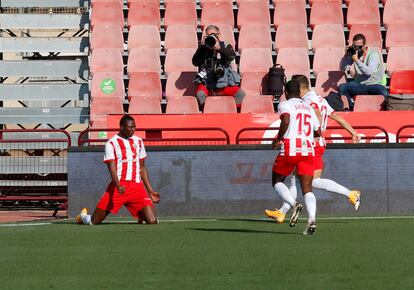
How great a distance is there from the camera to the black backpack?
65.4 feet

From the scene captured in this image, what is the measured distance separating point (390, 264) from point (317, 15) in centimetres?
1449

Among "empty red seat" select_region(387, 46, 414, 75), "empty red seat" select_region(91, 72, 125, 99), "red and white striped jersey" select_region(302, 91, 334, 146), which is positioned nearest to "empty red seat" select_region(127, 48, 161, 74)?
"empty red seat" select_region(91, 72, 125, 99)

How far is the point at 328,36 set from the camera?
22.2 meters

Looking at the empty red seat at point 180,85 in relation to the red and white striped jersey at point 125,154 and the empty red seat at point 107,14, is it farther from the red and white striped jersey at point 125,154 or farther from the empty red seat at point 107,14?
the red and white striped jersey at point 125,154

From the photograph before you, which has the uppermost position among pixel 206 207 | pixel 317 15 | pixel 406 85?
pixel 317 15

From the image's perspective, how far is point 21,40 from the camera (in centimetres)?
2278

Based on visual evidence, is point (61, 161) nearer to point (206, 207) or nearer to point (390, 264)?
point (206, 207)

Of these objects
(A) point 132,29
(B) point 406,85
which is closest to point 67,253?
(B) point 406,85

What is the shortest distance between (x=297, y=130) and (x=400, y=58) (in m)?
10.2

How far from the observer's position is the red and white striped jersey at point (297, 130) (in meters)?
12.2

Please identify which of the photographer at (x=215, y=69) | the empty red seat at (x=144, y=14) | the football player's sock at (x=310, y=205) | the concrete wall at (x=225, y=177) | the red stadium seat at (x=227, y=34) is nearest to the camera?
the football player's sock at (x=310, y=205)

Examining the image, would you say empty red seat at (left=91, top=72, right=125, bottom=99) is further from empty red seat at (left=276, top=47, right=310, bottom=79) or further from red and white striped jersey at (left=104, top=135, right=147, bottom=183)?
red and white striped jersey at (left=104, top=135, right=147, bottom=183)

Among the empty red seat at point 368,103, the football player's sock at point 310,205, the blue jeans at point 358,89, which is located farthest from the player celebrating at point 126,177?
the blue jeans at point 358,89

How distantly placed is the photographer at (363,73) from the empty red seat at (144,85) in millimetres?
3464
